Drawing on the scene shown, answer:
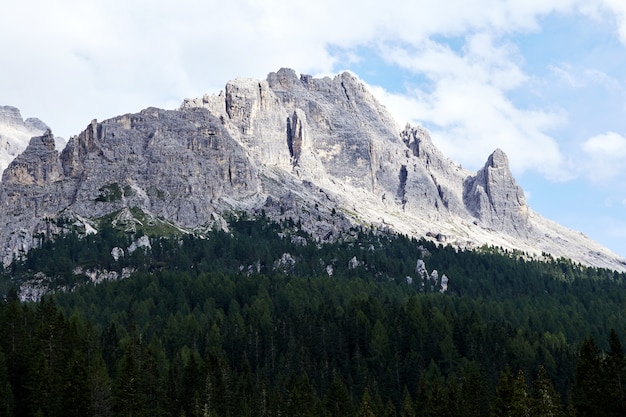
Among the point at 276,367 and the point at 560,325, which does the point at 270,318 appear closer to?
the point at 276,367

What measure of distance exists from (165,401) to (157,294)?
92.2m

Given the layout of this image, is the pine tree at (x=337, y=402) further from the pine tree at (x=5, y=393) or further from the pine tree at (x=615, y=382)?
the pine tree at (x=5, y=393)

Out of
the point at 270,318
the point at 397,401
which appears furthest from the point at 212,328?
the point at 397,401

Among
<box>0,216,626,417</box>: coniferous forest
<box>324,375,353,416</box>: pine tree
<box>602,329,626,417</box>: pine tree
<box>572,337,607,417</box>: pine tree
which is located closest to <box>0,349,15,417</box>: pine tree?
<box>0,216,626,417</box>: coniferous forest

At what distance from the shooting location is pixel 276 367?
146 meters

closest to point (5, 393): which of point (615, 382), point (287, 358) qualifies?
point (287, 358)

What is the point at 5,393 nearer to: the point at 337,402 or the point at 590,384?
the point at 337,402

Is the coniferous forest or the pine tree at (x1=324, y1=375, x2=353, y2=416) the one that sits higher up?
the coniferous forest

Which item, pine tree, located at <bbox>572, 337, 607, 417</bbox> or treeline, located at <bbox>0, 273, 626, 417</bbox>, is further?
treeline, located at <bbox>0, 273, 626, 417</bbox>

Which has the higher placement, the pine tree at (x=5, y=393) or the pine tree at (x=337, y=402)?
the pine tree at (x=5, y=393)

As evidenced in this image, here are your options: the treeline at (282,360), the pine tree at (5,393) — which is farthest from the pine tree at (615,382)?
the pine tree at (5,393)

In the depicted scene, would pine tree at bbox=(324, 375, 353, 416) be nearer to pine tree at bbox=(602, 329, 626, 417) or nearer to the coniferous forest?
the coniferous forest

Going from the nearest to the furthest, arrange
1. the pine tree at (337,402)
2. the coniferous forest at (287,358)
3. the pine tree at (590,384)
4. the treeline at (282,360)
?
the pine tree at (590,384) → the treeline at (282,360) → the coniferous forest at (287,358) → the pine tree at (337,402)

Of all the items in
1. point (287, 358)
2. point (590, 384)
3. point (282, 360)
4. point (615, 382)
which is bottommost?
point (590, 384)
